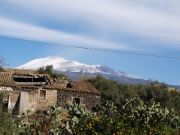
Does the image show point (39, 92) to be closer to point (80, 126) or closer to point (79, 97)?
point (79, 97)

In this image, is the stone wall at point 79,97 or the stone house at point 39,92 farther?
the stone wall at point 79,97

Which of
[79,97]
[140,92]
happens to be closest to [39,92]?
[79,97]

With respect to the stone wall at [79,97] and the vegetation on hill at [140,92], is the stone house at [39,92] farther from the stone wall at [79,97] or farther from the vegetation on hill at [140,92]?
the vegetation on hill at [140,92]

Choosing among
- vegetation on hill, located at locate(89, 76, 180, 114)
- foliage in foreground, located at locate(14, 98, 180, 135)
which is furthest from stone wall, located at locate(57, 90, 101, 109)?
foliage in foreground, located at locate(14, 98, 180, 135)

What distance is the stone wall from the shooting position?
58.6 m

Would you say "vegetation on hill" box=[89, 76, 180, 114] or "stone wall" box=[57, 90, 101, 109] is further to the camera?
"vegetation on hill" box=[89, 76, 180, 114]

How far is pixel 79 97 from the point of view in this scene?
5984 centimetres

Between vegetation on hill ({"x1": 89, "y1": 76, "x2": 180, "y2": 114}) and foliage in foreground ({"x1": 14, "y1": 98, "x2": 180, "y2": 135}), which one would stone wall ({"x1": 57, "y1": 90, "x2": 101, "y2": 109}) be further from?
foliage in foreground ({"x1": 14, "y1": 98, "x2": 180, "y2": 135})

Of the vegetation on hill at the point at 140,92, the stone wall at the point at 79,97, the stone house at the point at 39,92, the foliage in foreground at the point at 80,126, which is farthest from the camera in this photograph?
the vegetation on hill at the point at 140,92

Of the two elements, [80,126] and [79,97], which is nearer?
[80,126]

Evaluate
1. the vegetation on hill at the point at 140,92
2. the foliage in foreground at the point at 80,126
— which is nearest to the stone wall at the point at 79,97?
the vegetation on hill at the point at 140,92

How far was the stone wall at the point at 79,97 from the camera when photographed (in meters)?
58.6

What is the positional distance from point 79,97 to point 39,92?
553 cm

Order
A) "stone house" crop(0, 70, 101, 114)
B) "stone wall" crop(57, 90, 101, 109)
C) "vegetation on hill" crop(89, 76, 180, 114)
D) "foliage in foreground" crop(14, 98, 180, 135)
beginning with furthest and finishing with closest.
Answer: "vegetation on hill" crop(89, 76, 180, 114)
"stone wall" crop(57, 90, 101, 109)
"stone house" crop(0, 70, 101, 114)
"foliage in foreground" crop(14, 98, 180, 135)
